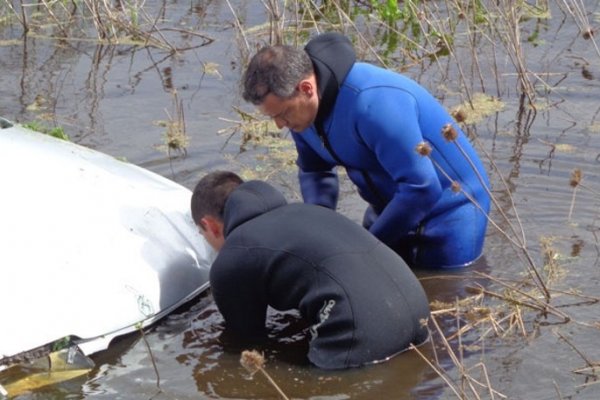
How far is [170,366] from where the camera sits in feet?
15.4

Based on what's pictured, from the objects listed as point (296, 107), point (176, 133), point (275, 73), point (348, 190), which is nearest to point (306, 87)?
point (296, 107)

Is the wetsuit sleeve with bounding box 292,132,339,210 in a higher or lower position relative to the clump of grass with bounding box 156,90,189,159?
higher

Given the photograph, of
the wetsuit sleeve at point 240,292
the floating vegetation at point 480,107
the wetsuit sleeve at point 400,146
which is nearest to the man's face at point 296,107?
the wetsuit sleeve at point 400,146

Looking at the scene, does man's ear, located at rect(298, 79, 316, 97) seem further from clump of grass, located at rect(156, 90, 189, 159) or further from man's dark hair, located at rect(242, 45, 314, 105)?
clump of grass, located at rect(156, 90, 189, 159)

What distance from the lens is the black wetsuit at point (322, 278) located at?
4395 mm

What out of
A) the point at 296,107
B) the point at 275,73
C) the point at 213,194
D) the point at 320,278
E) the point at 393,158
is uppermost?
the point at 275,73

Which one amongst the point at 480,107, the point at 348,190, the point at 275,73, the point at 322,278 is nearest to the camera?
the point at 322,278

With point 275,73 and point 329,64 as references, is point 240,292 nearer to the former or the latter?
point 275,73

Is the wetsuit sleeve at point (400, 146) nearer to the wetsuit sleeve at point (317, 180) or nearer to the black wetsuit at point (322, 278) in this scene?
the black wetsuit at point (322, 278)

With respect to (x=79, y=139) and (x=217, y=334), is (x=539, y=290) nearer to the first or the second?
(x=217, y=334)

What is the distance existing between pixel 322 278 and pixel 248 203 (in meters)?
0.41

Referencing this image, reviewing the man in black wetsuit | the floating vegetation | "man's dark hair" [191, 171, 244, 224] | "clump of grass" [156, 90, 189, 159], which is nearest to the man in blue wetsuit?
"man's dark hair" [191, 171, 244, 224]

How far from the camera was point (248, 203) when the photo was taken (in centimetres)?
456

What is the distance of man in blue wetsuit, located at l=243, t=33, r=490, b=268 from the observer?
478 centimetres
